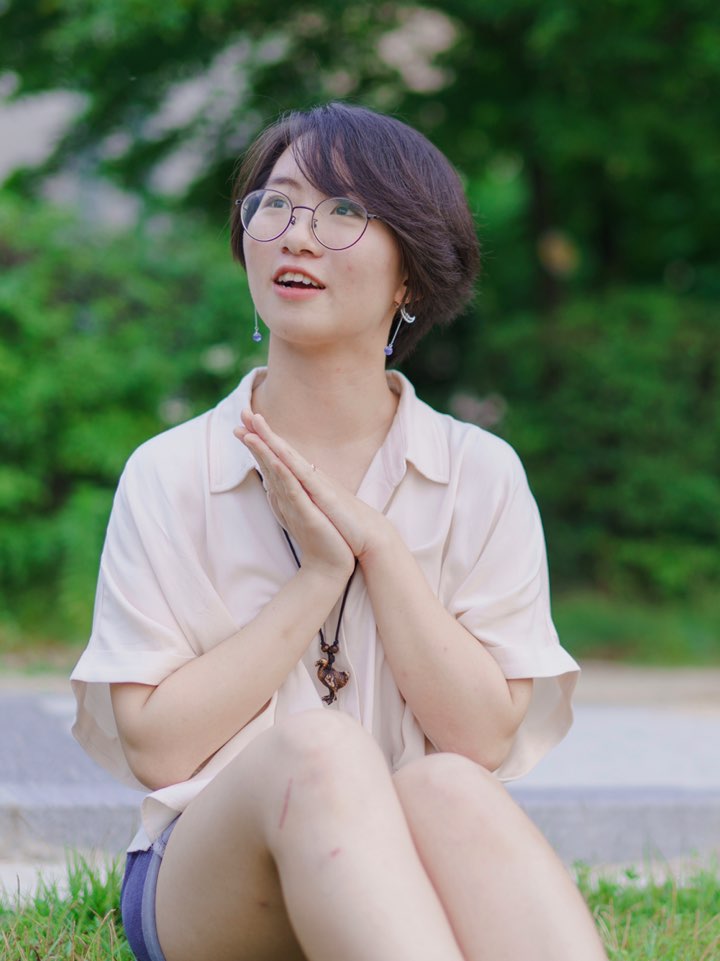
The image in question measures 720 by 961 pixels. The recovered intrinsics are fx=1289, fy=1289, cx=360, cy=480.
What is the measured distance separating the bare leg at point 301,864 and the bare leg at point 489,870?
0.20ft

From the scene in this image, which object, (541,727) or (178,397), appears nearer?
(541,727)

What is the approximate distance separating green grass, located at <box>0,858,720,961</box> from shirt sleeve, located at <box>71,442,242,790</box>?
462 millimetres

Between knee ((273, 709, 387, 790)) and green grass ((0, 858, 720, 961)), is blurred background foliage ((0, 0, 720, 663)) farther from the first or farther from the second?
knee ((273, 709, 387, 790))

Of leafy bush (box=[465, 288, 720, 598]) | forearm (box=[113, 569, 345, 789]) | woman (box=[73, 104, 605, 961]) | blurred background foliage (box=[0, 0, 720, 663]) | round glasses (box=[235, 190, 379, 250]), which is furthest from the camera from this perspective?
leafy bush (box=[465, 288, 720, 598])

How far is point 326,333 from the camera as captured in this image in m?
2.08

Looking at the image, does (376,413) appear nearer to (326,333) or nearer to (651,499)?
(326,333)

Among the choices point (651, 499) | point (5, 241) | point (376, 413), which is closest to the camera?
point (376, 413)

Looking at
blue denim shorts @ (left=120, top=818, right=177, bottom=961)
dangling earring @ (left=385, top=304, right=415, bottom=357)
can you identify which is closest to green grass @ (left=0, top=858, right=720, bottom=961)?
blue denim shorts @ (left=120, top=818, right=177, bottom=961)

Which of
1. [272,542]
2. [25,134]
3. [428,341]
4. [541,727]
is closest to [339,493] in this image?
[272,542]

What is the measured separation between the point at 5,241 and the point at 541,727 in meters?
5.07

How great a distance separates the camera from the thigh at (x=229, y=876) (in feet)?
5.84

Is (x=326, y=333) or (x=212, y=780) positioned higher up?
(x=326, y=333)

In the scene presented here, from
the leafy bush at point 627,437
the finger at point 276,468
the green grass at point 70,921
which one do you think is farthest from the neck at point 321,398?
the leafy bush at point 627,437

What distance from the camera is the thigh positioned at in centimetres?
178
